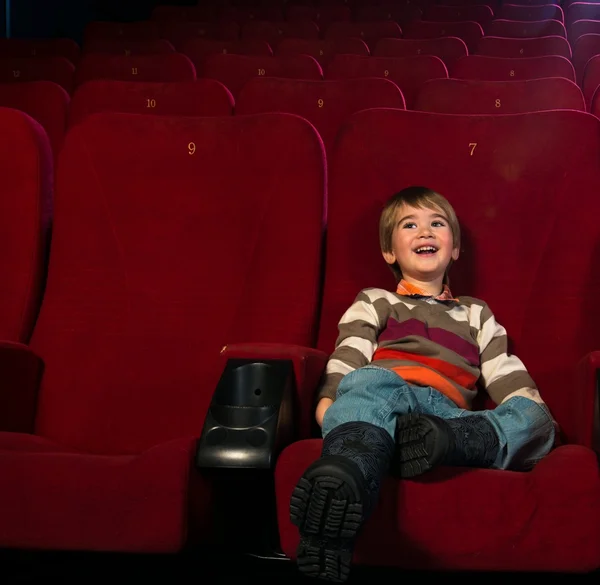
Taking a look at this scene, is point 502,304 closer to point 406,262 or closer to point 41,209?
point 406,262

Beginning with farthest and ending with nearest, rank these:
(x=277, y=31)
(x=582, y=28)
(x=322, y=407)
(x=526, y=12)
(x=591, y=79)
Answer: (x=526, y=12)
(x=277, y=31)
(x=582, y=28)
(x=591, y=79)
(x=322, y=407)

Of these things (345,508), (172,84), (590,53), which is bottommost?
(345,508)

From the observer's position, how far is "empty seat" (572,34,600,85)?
1.20 m

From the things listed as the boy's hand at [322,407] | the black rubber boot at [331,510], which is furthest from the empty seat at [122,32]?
the black rubber boot at [331,510]

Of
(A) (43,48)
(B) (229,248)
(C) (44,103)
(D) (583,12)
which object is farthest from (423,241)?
(D) (583,12)

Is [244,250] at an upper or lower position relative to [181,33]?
lower

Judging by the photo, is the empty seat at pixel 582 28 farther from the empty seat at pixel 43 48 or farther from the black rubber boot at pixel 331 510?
the black rubber boot at pixel 331 510

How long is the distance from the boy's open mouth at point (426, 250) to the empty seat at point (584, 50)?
0.84 meters

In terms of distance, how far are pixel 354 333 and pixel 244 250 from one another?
10cm

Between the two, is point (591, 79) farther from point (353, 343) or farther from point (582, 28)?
point (353, 343)

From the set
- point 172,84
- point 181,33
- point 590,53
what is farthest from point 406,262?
point 181,33

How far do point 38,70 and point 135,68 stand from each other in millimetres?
143

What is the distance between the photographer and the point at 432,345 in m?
0.45

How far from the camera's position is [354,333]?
0.46 metres
